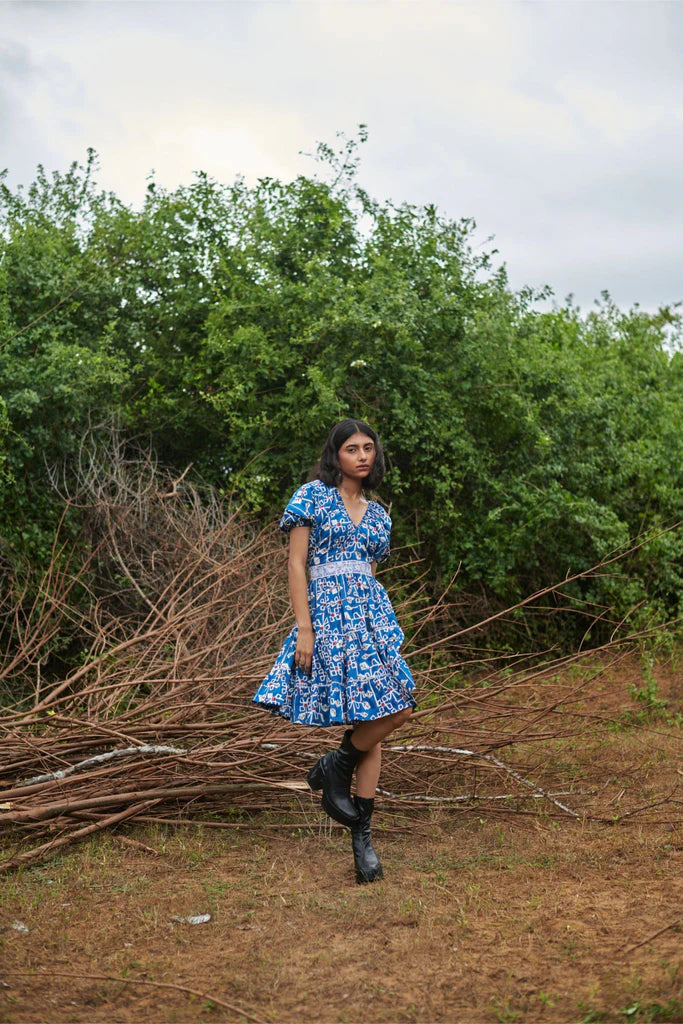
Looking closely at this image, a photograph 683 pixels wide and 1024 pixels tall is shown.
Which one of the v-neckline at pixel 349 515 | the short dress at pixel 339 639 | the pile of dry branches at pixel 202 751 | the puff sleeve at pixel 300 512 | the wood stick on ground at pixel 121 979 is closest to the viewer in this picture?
the wood stick on ground at pixel 121 979

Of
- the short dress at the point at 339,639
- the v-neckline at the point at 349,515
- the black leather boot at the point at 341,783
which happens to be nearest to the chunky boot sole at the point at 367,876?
the black leather boot at the point at 341,783

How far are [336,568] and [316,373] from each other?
423 centimetres

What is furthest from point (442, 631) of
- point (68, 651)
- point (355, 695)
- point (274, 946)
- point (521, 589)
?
point (274, 946)

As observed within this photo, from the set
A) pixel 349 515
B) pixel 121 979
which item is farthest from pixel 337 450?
pixel 121 979

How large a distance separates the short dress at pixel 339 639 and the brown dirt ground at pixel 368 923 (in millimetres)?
714

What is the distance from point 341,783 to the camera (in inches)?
162

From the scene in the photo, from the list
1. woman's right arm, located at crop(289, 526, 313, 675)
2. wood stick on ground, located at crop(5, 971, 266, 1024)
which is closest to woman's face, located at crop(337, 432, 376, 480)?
woman's right arm, located at crop(289, 526, 313, 675)

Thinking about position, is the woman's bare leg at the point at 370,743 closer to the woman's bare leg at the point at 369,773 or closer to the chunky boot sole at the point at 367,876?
the woman's bare leg at the point at 369,773

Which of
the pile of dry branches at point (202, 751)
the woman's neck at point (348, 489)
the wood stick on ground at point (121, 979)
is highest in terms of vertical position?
the woman's neck at point (348, 489)

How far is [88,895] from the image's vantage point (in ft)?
13.0

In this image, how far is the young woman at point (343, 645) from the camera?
4016 millimetres

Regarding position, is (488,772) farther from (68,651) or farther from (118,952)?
(68,651)

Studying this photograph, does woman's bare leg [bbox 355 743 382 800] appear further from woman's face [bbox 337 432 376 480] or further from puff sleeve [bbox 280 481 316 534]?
woman's face [bbox 337 432 376 480]

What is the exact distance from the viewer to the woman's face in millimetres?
4238
